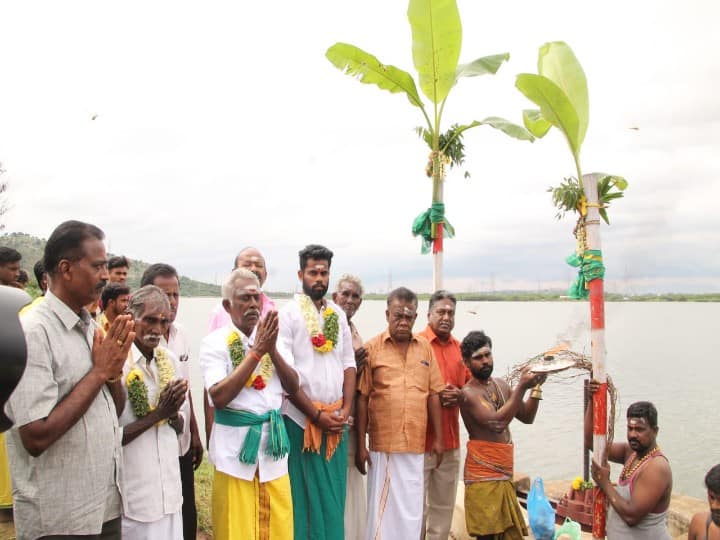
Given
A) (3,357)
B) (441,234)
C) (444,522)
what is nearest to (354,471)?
(444,522)

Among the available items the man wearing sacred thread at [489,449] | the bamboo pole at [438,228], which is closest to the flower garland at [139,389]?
the man wearing sacred thread at [489,449]

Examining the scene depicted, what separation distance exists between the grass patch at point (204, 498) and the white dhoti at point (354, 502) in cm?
123

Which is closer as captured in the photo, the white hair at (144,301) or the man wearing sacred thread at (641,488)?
the white hair at (144,301)

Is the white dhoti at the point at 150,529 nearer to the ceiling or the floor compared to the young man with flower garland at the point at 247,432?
nearer to the floor

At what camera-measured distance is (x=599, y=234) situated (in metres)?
5.07

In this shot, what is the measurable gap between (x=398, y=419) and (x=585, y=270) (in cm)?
196

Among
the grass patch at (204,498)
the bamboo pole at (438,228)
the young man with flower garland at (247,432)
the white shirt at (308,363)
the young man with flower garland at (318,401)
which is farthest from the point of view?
the bamboo pole at (438,228)

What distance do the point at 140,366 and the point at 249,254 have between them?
195 cm

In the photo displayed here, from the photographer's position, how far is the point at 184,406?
4094mm

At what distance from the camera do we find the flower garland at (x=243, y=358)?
153 inches

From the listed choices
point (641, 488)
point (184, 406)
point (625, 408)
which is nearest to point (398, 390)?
point (184, 406)

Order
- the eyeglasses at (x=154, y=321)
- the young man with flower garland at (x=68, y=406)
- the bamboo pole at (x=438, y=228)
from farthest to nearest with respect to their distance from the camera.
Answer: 1. the bamboo pole at (x=438, y=228)
2. the eyeglasses at (x=154, y=321)
3. the young man with flower garland at (x=68, y=406)

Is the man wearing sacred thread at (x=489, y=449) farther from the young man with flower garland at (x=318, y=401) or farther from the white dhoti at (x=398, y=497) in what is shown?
the young man with flower garland at (x=318, y=401)

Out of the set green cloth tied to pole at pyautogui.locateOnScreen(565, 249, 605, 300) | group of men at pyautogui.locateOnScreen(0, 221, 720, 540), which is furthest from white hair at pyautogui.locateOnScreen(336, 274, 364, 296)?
green cloth tied to pole at pyautogui.locateOnScreen(565, 249, 605, 300)
